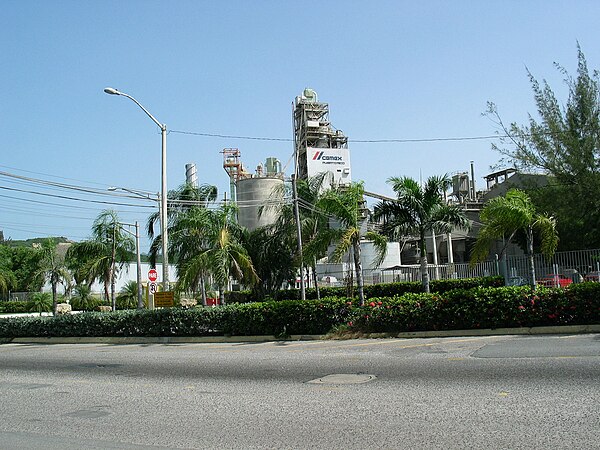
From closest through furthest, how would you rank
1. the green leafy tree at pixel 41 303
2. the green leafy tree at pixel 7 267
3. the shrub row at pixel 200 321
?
the shrub row at pixel 200 321, the green leafy tree at pixel 41 303, the green leafy tree at pixel 7 267

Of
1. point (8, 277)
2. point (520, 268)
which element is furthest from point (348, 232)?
point (8, 277)

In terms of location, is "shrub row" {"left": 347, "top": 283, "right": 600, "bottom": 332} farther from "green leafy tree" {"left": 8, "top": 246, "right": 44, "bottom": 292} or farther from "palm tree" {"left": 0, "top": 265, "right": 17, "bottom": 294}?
"green leafy tree" {"left": 8, "top": 246, "right": 44, "bottom": 292}

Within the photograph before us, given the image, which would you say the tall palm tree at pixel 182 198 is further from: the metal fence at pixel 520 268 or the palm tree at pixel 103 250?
the metal fence at pixel 520 268

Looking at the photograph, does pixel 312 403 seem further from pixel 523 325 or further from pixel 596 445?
pixel 523 325

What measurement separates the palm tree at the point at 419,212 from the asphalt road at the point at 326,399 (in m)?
6.16

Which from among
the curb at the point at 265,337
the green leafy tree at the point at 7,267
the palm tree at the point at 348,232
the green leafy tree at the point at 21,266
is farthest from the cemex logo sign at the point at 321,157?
the palm tree at the point at 348,232

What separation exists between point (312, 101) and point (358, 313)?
2237 inches

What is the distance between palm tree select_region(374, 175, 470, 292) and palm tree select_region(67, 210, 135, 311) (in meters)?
17.6

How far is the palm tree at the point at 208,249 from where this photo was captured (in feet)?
75.4

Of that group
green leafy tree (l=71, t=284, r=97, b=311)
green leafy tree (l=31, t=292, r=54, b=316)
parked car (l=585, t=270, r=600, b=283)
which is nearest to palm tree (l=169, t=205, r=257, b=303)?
parked car (l=585, t=270, r=600, b=283)

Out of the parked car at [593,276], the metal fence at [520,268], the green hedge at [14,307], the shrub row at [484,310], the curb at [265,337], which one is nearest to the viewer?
the curb at [265,337]

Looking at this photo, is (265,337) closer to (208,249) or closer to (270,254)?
(208,249)

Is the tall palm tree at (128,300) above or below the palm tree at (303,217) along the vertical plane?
below

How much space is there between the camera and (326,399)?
8.96m
